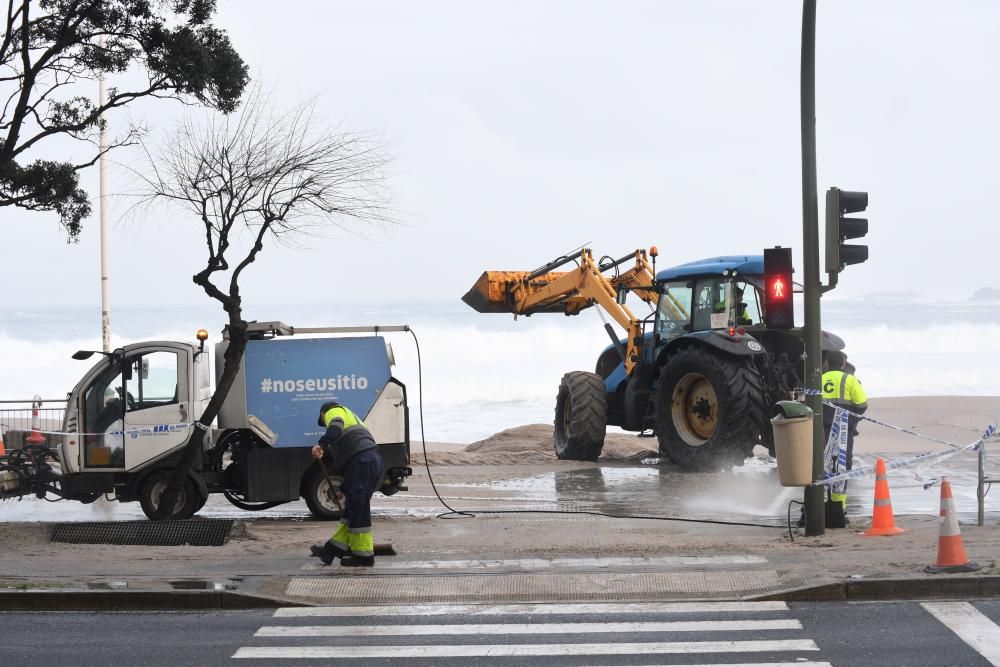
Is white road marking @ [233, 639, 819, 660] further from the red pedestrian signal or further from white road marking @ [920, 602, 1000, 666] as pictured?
A: the red pedestrian signal

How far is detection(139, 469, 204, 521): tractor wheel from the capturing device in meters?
15.4

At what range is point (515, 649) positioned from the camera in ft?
29.5

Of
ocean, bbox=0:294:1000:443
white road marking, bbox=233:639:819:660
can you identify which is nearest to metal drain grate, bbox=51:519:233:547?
white road marking, bbox=233:639:819:660

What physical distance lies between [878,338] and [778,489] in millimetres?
58533

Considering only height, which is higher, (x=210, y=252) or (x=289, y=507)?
(x=210, y=252)

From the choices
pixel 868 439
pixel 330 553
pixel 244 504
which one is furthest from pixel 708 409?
pixel 330 553

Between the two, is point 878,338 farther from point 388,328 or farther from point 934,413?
point 388,328

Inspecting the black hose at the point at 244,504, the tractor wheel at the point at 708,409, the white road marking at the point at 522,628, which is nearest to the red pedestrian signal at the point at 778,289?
the white road marking at the point at 522,628

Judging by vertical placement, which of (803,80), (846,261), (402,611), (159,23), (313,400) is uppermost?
(159,23)

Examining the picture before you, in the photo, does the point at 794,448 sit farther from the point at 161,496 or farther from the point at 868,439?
the point at 868,439

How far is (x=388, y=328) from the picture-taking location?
15.8 meters

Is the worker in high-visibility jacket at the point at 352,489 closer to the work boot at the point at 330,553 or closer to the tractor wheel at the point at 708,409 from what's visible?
the work boot at the point at 330,553

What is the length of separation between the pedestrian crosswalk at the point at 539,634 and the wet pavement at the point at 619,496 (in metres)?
4.86

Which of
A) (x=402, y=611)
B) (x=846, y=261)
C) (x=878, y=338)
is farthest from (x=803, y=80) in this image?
(x=878, y=338)
